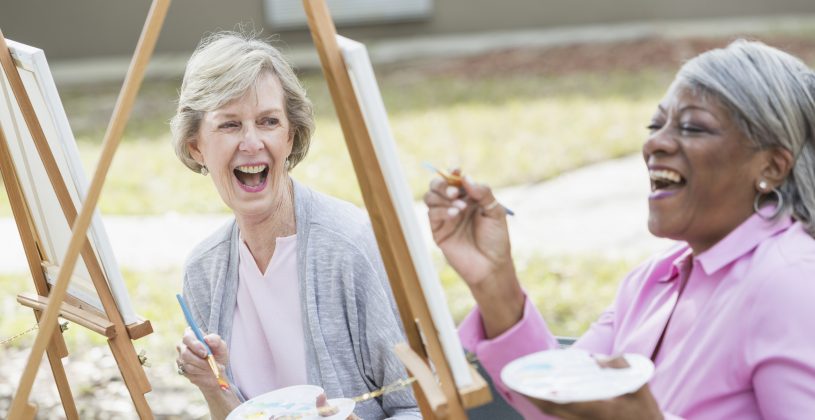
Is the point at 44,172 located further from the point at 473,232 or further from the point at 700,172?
the point at 700,172

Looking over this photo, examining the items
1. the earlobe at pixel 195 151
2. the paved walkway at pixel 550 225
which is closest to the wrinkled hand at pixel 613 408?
the earlobe at pixel 195 151

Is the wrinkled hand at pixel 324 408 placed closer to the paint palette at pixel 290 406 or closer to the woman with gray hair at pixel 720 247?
the paint palette at pixel 290 406

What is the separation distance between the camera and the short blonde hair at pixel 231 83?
2621 millimetres

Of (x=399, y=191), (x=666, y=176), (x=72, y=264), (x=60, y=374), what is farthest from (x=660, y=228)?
(x=60, y=374)

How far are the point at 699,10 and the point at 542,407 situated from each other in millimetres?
10422

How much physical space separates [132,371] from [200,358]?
0.15m

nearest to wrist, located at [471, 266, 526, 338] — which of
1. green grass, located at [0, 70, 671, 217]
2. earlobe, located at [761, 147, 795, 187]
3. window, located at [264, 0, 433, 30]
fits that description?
earlobe, located at [761, 147, 795, 187]

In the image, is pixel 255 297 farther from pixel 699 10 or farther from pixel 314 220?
pixel 699 10

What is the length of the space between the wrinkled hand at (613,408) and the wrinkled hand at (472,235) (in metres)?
0.30

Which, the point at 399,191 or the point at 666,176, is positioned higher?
the point at 399,191

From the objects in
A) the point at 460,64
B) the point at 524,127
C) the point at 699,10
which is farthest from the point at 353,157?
the point at 699,10

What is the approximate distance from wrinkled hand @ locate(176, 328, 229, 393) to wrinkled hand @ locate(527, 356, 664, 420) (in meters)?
0.99

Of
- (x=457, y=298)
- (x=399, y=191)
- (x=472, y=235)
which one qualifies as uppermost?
(x=399, y=191)

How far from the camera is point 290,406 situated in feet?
7.19
